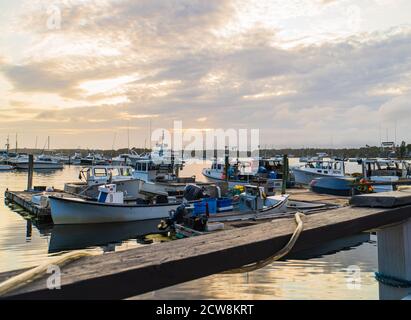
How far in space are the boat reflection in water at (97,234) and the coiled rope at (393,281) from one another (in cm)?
1453

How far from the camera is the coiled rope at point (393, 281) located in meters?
3.00

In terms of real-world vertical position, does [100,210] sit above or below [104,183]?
below

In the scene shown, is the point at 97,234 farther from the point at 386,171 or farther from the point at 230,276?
the point at 386,171

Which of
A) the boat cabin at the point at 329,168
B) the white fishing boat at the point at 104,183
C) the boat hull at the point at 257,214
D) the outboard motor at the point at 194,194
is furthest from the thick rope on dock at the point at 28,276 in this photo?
the boat cabin at the point at 329,168

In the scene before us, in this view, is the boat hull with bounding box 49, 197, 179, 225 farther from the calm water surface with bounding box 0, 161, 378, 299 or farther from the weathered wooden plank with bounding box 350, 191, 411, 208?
the weathered wooden plank with bounding box 350, 191, 411, 208

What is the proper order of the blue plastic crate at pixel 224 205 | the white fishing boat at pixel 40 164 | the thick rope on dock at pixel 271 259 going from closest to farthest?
1. the thick rope on dock at pixel 271 259
2. the blue plastic crate at pixel 224 205
3. the white fishing boat at pixel 40 164

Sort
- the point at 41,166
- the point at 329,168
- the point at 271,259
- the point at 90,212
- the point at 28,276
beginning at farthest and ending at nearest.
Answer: the point at 41,166 → the point at 329,168 → the point at 90,212 → the point at 271,259 → the point at 28,276

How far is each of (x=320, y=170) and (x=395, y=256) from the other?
39.7 m

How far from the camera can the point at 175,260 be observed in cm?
171

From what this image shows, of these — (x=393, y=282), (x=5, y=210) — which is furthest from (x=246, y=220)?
(x=5, y=210)

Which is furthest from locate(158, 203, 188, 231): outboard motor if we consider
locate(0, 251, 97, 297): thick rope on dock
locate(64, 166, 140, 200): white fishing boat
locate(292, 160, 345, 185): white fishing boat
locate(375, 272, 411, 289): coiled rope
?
locate(292, 160, 345, 185): white fishing boat

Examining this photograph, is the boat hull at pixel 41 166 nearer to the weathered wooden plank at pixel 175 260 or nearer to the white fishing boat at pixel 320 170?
the white fishing boat at pixel 320 170

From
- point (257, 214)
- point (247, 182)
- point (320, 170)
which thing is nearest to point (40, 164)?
point (247, 182)

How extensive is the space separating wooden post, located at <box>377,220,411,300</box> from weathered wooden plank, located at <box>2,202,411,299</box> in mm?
703
